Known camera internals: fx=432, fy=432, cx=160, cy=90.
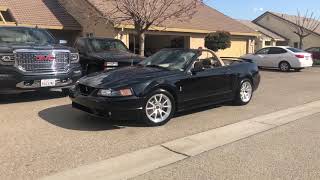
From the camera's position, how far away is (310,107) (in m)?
9.73

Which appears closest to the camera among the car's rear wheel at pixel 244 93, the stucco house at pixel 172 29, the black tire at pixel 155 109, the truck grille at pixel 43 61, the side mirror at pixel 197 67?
the black tire at pixel 155 109

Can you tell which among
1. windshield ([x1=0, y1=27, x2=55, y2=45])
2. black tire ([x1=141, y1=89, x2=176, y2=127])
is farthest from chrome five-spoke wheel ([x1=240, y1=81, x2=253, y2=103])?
windshield ([x1=0, y1=27, x2=55, y2=45])

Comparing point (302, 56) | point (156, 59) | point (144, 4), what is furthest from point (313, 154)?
point (302, 56)

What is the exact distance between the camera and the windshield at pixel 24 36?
408 inches

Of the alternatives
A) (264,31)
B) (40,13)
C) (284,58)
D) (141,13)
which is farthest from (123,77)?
(264,31)

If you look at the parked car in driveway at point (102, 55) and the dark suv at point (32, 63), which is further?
the parked car in driveway at point (102, 55)

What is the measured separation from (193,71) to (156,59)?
1.01 meters

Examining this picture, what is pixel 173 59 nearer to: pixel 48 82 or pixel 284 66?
pixel 48 82

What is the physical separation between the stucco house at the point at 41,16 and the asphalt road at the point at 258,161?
1874 cm

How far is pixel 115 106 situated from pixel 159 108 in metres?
0.89

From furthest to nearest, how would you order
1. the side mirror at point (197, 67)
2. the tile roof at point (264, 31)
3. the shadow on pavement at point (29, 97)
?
the tile roof at point (264, 31)
the shadow on pavement at point (29, 97)
the side mirror at point (197, 67)

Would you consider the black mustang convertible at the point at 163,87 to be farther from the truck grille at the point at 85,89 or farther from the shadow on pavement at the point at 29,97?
the shadow on pavement at the point at 29,97

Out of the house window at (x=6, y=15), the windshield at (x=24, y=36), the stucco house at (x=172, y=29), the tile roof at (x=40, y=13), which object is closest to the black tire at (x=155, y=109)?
the windshield at (x=24, y=36)

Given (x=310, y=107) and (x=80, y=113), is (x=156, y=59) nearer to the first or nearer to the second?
(x=80, y=113)
